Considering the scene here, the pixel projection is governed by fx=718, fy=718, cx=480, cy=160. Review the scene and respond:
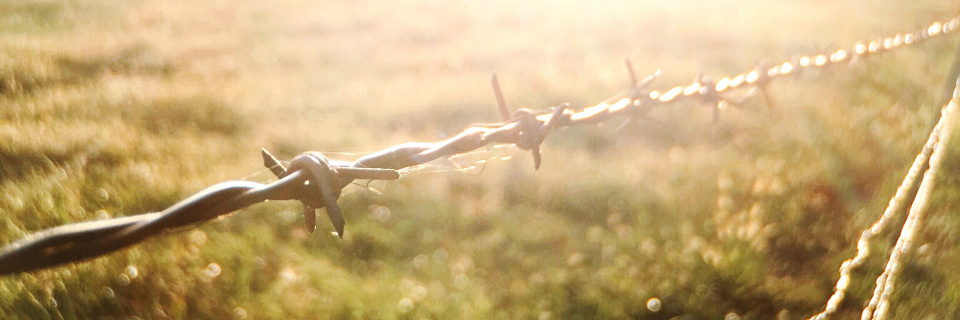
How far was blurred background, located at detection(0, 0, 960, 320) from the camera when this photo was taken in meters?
2.47

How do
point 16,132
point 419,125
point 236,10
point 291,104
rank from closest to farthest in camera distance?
1. point 16,132
2. point 419,125
3. point 291,104
4. point 236,10

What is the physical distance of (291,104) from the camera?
5082 mm

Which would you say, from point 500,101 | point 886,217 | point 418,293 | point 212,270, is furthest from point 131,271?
point 886,217

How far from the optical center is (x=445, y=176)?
12.4 feet

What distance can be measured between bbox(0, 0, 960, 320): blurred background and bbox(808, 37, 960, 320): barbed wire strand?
0.05 m

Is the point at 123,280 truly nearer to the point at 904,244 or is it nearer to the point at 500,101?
the point at 500,101

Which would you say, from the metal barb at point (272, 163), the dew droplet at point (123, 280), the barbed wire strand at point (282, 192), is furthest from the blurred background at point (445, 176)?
the metal barb at point (272, 163)

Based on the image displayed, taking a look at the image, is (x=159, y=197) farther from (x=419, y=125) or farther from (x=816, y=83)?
(x=816, y=83)

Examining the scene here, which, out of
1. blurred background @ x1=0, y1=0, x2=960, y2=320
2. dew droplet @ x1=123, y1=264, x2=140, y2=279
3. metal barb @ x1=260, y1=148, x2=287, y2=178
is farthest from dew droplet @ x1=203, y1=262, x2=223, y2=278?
metal barb @ x1=260, y1=148, x2=287, y2=178

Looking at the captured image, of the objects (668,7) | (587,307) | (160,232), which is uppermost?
(160,232)

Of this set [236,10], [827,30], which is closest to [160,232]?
[236,10]

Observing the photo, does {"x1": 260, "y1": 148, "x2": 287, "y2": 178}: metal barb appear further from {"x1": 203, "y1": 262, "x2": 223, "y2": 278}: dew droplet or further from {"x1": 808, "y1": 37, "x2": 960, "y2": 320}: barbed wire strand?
{"x1": 808, "y1": 37, "x2": 960, "y2": 320}: barbed wire strand

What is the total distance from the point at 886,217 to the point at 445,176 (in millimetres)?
2073

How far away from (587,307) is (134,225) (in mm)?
1900
